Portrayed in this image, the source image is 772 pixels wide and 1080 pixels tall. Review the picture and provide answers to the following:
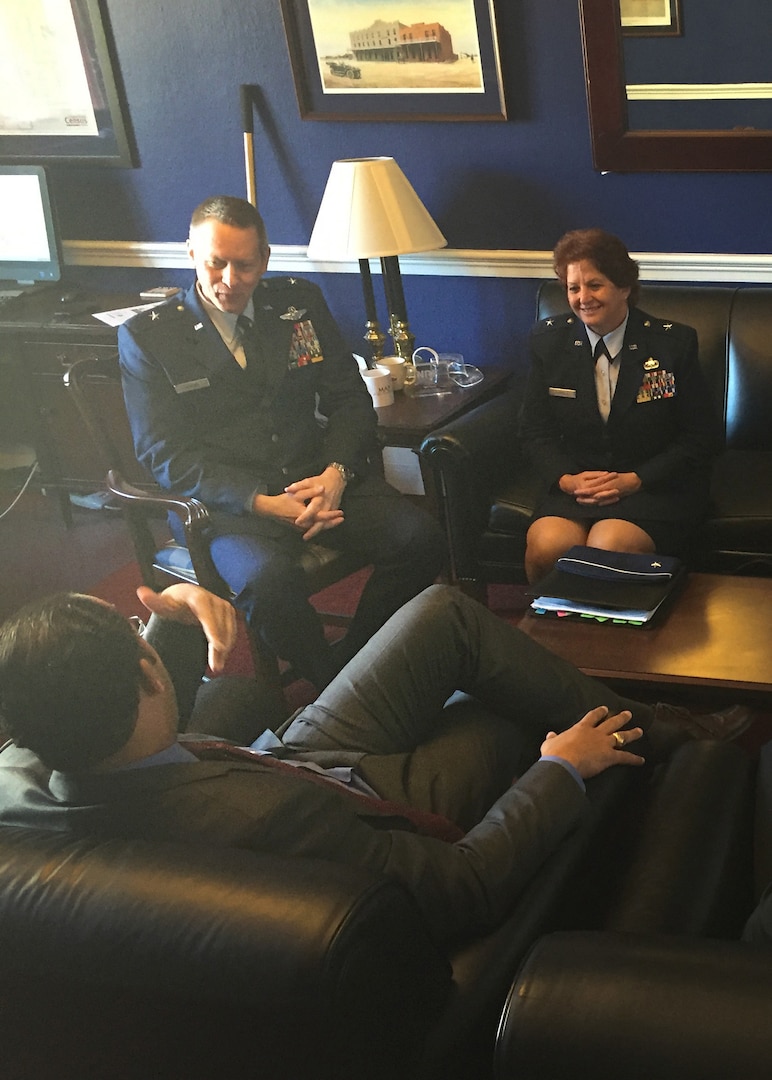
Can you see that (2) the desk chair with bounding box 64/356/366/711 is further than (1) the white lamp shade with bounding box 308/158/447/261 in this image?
No

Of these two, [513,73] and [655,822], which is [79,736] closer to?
[655,822]

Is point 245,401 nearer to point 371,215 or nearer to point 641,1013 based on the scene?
point 371,215

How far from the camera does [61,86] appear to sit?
4.38 m

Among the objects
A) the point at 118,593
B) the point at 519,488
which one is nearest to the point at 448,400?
the point at 519,488

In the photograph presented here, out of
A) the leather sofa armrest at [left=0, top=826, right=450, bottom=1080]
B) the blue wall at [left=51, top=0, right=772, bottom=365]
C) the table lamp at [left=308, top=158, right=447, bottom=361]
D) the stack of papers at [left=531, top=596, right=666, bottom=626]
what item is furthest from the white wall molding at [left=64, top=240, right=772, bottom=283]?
the leather sofa armrest at [left=0, top=826, right=450, bottom=1080]

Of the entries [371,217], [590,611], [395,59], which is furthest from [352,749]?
[395,59]

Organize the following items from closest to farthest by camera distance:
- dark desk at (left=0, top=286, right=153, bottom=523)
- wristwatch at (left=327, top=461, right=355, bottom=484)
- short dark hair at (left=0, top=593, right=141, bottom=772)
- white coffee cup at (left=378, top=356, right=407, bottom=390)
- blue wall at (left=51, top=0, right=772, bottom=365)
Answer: short dark hair at (left=0, top=593, right=141, bottom=772) < wristwatch at (left=327, top=461, right=355, bottom=484) < blue wall at (left=51, top=0, right=772, bottom=365) < white coffee cup at (left=378, top=356, right=407, bottom=390) < dark desk at (left=0, top=286, right=153, bottom=523)

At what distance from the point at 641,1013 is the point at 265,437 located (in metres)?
2.28

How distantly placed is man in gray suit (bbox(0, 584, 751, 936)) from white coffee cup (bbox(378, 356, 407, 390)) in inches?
64.9

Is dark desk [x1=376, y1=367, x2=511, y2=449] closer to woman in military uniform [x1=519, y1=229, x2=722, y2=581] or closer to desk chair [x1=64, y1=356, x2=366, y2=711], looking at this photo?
woman in military uniform [x1=519, y1=229, x2=722, y2=581]

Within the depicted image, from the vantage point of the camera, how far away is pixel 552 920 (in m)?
1.55

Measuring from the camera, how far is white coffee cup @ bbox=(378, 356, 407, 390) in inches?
144

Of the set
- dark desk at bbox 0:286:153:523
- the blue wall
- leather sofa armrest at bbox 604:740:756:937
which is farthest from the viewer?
dark desk at bbox 0:286:153:523

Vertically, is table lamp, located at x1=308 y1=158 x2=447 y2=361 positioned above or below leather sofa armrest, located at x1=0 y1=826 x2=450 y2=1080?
above
